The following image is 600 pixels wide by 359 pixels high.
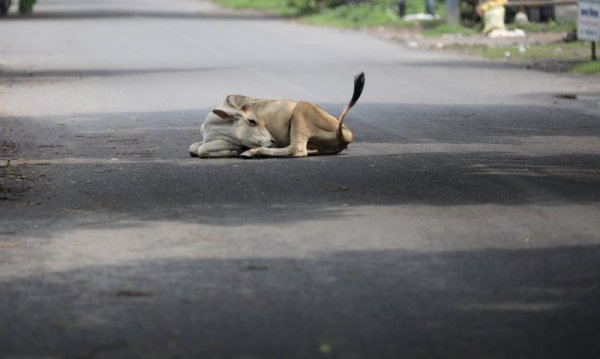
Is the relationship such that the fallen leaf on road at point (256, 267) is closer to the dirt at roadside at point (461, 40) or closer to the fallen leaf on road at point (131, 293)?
the fallen leaf on road at point (131, 293)

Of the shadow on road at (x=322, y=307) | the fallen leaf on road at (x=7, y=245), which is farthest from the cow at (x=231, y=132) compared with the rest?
the shadow on road at (x=322, y=307)

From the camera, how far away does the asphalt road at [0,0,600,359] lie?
6812 mm

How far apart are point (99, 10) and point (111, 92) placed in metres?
32.2

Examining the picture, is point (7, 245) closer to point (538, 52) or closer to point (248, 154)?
point (248, 154)

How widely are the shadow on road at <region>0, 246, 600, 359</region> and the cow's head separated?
4599mm

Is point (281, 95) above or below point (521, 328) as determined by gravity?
below

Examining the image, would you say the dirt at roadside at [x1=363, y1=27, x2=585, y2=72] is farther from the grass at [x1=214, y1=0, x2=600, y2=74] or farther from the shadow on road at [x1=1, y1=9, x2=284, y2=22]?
the shadow on road at [x1=1, y1=9, x2=284, y2=22]

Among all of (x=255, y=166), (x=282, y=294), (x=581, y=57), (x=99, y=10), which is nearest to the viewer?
(x=282, y=294)

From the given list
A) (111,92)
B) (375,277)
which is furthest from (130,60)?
(375,277)

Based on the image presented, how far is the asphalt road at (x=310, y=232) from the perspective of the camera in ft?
22.4

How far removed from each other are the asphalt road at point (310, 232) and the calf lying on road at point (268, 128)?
0.60ft

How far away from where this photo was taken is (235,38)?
3597 cm

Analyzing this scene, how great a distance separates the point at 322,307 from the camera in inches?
288

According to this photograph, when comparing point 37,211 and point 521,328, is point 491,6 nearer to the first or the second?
point 37,211
